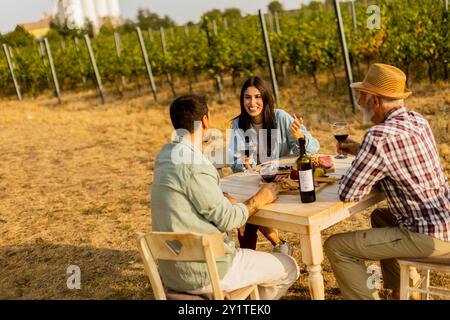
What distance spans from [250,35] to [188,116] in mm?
10062

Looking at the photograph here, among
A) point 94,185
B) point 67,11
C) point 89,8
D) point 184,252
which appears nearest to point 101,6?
point 89,8

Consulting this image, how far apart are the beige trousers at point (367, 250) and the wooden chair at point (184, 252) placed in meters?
0.56

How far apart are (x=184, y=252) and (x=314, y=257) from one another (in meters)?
0.66

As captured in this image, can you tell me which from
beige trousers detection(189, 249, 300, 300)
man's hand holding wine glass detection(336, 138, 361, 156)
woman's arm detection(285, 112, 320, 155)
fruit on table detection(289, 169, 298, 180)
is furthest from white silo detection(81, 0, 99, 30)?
beige trousers detection(189, 249, 300, 300)

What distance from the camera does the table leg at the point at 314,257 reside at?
2281 mm

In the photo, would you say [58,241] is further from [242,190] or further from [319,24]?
[319,24]

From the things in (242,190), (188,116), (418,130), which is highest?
(188,116)

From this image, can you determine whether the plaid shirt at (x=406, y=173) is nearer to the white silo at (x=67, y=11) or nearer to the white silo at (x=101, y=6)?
the white silo at (x=67, y=11)

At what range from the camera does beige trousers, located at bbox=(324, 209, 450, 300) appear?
2293 mm

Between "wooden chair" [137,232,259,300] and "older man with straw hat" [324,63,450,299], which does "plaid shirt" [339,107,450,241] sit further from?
"wooden chair" [137,232,259,300]

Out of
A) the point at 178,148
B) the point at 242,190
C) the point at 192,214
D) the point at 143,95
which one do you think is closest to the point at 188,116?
the point at 178,148

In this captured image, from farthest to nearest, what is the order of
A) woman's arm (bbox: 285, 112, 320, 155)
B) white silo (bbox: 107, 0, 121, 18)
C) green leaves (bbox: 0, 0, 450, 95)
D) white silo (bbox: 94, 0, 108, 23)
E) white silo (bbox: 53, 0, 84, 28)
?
white silo (bbox: 107, 0, 121, 18) < white silo (bbox: 94, 0, 108, 23) < white silo (bbox: 53, 0, 84, 28) < green leaves (bbox: 0, 0, 450, 95) < woman's arm (bbox: 285, 112, 320, 155)

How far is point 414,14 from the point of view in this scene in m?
8.99

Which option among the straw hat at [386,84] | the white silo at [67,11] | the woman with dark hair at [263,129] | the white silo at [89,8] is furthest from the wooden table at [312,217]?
the white silo at [89,8]
